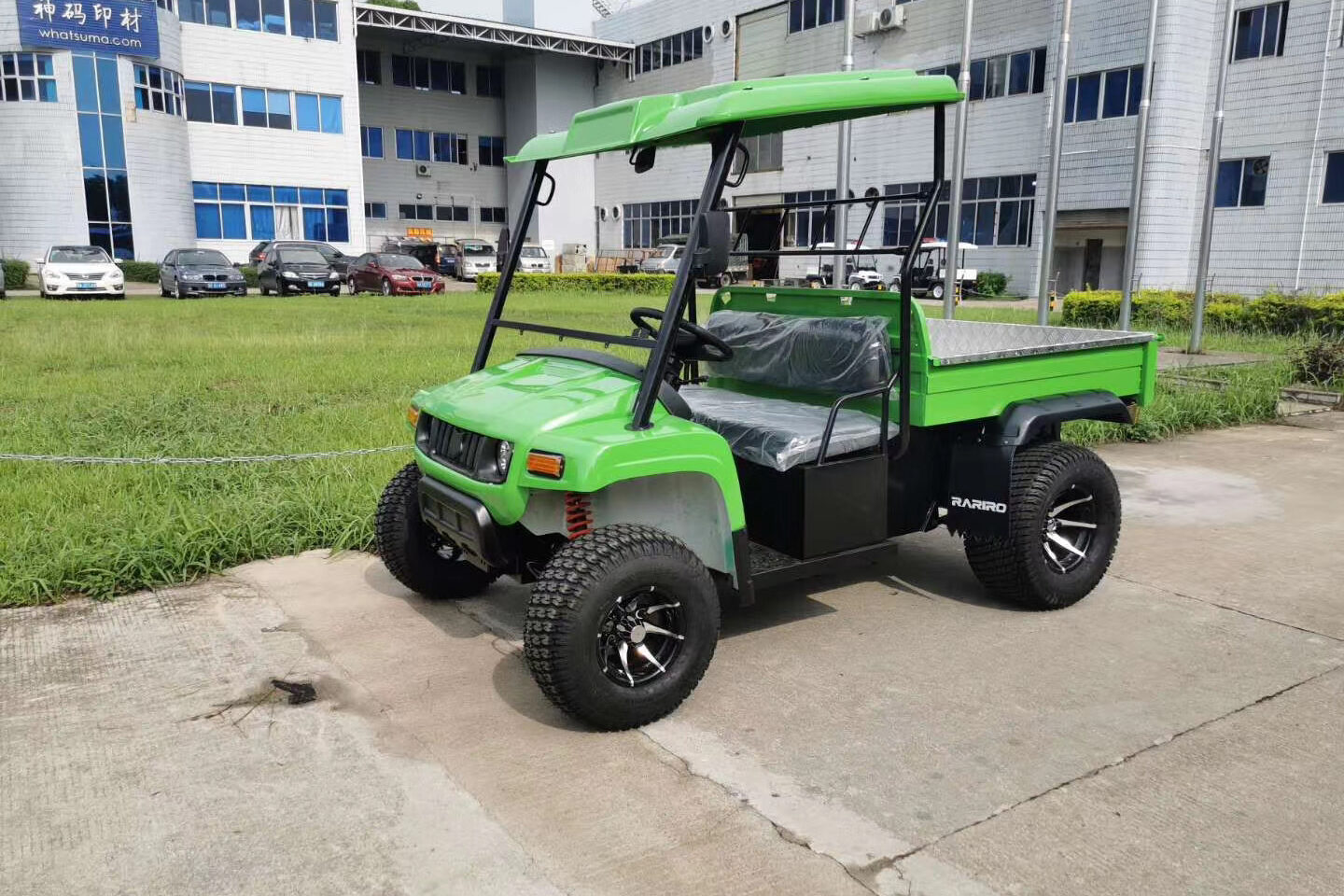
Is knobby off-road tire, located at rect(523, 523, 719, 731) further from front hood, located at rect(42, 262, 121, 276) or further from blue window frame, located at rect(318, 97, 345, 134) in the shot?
blue window frame, located at rect(318, 97, 345, 134)

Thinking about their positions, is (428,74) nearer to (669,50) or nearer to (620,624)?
(669,50)

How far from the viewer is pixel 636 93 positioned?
46719 millimetres

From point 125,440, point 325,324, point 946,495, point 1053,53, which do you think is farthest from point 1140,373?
point 1053,53

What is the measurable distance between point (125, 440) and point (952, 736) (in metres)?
6.22

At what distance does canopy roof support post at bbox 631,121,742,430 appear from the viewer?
3.73 m

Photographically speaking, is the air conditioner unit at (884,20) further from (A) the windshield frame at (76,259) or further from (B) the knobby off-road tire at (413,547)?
(B) the knobby off-road tire at (413,547)

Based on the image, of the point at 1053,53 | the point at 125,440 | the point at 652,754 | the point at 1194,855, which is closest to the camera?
the point at 1194,855

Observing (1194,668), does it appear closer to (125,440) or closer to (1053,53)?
(125,440)

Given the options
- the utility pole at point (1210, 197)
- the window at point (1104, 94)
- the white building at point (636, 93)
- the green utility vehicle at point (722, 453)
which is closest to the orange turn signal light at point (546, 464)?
the green utility vehicle at point (722, 453)

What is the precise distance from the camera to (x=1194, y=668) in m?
4.28

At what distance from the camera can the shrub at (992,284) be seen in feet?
105

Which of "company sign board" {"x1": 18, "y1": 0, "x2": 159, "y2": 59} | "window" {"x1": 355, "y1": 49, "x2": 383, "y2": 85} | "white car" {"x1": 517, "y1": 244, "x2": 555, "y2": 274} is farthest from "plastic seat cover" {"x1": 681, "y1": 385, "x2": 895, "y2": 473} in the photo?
"window" {"x1": 355, "y1": 49, "x2": 383, "y2": 85}

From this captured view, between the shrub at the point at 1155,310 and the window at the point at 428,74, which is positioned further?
the window at the point at 428,74

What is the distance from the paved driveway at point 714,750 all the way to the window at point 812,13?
111 ft
